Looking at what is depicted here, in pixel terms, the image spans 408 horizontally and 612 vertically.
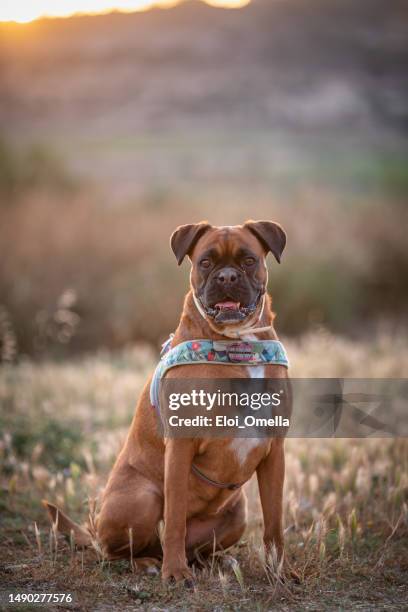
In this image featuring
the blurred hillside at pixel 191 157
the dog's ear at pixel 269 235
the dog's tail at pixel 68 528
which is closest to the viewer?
the dog's ear at pixel 269 235

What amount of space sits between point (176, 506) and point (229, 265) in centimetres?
144

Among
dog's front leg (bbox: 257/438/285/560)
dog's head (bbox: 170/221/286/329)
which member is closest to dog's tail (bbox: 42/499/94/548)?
dog's front leg (bbox: 257/438/285/560)

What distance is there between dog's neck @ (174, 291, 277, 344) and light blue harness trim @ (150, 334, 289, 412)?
6 cm

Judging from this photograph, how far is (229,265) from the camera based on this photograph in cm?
422

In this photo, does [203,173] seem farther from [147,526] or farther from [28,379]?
[147,526]

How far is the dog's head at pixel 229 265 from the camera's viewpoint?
13.4 feet

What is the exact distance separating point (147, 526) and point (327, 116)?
29851 mm

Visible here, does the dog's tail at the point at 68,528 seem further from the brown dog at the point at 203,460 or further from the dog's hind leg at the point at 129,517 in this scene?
the dog's hind leg at the point at 129,517

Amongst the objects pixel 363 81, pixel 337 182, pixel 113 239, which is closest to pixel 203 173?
pixel 337 182

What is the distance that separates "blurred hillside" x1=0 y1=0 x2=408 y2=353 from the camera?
571 inches

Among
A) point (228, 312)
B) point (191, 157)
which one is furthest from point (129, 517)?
point (191, 157)

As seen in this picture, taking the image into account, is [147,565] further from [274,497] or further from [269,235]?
[269,235]

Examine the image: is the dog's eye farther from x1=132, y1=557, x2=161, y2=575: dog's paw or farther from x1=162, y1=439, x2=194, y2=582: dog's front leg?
x1=132, y1=557, x2=161, y2=575: dog's paw

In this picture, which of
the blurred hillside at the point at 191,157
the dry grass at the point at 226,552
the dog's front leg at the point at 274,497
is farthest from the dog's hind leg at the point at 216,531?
the blurred hillside at the point at 191,157
